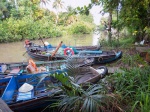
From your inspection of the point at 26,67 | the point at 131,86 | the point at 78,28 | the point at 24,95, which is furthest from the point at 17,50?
the point at 78,28

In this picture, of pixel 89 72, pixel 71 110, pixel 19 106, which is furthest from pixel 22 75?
pixel 71 110

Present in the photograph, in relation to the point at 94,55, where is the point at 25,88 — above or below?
below

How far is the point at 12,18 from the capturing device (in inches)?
737

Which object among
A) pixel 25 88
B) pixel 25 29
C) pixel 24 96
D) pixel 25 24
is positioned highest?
pixel 25 24

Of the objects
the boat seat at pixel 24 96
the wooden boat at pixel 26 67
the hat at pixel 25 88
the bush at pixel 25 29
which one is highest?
the bush at pixel 25 29

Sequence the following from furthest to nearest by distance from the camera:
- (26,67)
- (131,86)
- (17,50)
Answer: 1. (17,50)
2. (26,67)
3. (131,86)

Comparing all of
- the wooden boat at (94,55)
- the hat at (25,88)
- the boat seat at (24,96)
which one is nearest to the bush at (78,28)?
the wooden boat at (94,55)

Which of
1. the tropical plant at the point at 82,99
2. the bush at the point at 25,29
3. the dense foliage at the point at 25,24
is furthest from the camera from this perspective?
the dense foliage at the point at 25,24

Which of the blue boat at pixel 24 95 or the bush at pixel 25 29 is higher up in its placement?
the bush at pixel 25 29

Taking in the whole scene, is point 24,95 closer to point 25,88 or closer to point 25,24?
point 25,88

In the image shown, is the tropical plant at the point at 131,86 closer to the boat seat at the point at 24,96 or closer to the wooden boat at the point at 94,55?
the boat seat at the point at 24,96

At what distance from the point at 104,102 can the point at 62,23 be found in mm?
22627

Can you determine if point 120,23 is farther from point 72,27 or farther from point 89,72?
point 72,27

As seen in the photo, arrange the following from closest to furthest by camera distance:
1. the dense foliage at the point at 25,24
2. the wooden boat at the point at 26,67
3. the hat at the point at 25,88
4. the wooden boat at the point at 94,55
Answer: the hat at the point at 25,88 < the wooden boat at the point at 26,67 < the wooden boat at the point at 94,55 < the dense foliage at the point at 25,24
